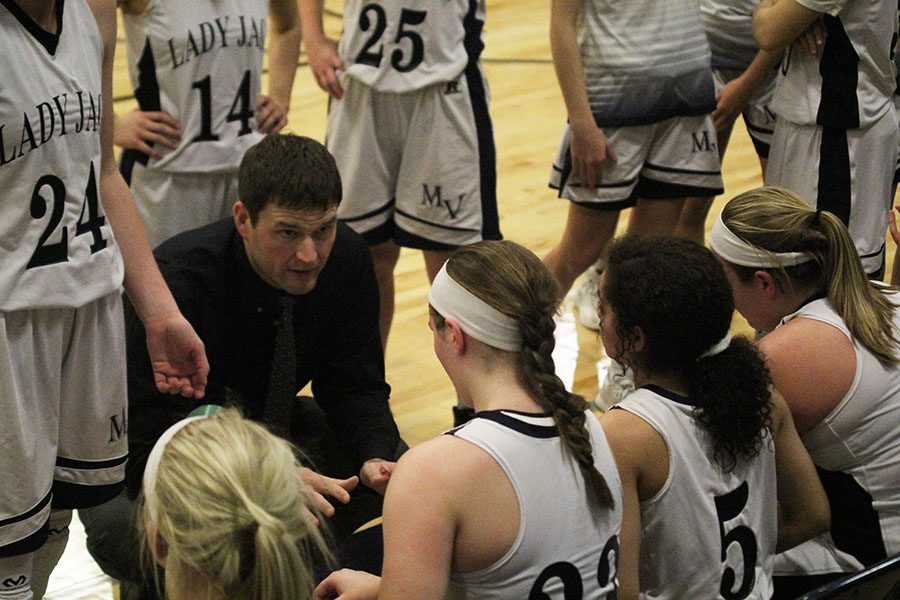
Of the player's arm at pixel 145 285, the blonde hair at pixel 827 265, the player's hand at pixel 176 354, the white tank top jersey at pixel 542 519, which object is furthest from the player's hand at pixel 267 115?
the white tank top jersey at pixel 542 519

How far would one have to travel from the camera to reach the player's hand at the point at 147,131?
324 cm

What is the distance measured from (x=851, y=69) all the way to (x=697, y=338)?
5.11 feet

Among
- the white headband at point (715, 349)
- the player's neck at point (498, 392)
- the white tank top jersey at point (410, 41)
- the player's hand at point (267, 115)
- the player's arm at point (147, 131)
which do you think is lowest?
the player's hand at point (267, 115)

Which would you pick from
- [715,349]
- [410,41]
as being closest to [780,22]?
[410,41]

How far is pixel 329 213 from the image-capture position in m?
2.77

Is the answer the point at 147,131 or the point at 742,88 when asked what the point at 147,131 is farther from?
the point at 742,88

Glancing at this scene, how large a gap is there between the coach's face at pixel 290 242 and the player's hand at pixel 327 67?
3.17ft

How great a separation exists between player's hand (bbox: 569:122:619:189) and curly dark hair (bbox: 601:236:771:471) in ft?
5.13

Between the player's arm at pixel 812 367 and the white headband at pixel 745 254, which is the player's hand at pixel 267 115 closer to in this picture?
the white headband at pixel 745 254

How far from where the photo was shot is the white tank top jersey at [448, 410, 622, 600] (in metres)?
1.77

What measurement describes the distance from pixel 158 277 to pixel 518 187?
3549 mm

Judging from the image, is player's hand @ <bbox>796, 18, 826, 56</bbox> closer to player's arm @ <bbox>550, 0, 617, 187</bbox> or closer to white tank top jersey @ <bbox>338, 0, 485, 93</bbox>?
player's arm @ <bbox>550, 0, 617, 187</bbox>

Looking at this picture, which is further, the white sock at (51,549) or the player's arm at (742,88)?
the player's arm at (742,88)

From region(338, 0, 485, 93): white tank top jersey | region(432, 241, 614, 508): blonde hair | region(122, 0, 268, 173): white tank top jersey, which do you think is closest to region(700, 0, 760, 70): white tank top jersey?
region(338, 0, 485, 93): white tank top jersey
